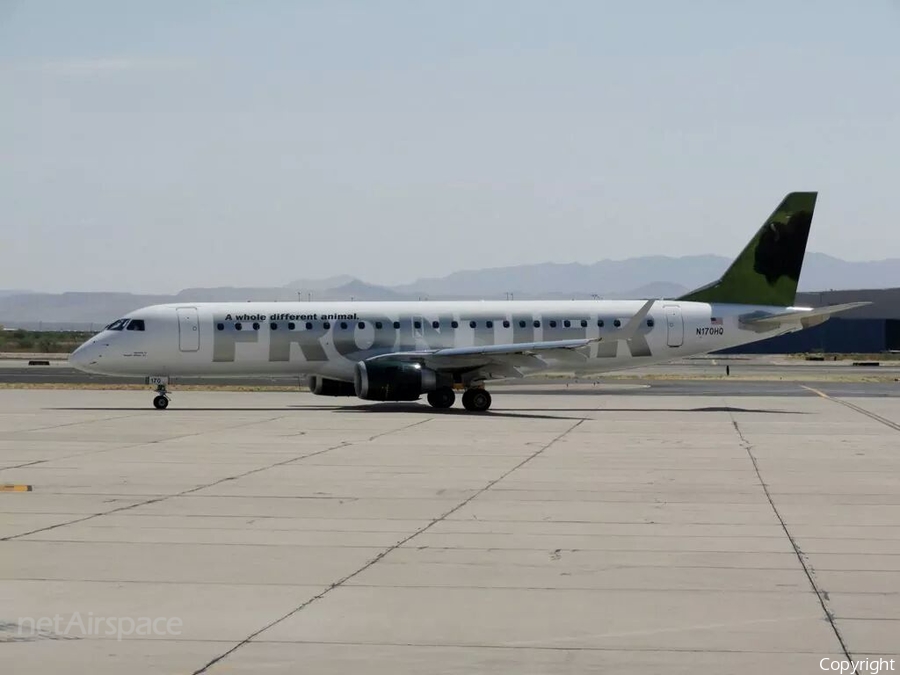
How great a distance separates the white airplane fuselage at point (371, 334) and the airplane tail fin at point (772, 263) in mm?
1047

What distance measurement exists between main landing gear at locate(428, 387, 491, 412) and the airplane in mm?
42

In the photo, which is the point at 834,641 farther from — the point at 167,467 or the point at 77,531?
the point at 167,467

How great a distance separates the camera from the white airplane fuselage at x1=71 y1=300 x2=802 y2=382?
1531 inches

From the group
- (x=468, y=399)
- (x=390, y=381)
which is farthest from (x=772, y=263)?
(x=390, y=381)

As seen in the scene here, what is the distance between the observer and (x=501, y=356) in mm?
37438

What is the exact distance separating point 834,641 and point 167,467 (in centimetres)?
1398

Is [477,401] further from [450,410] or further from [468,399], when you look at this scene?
[450,410]

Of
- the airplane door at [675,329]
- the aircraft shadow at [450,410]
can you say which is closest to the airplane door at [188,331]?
the aircraft shadow at [450,410]

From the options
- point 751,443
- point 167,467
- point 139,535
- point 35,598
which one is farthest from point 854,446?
point 35,598

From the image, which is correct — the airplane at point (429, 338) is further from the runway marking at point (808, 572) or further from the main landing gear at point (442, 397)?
the runway marking at point (808, 572)

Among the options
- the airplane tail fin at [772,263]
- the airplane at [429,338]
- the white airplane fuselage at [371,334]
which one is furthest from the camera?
the airplane tail fin at [772,263]

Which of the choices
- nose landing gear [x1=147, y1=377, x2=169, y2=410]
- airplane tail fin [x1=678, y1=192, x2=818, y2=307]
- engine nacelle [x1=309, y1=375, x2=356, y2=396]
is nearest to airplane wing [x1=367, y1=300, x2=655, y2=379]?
engine nacelle [x1=309, y1=375, x2=356, y2=396]

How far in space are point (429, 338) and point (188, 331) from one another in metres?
→ 7.50

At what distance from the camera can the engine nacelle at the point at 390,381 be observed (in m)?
36.6
